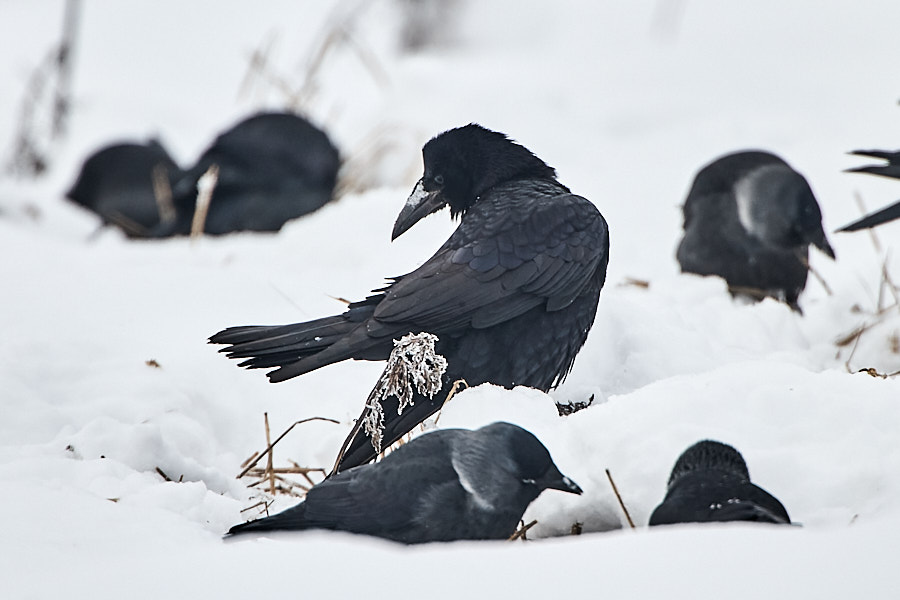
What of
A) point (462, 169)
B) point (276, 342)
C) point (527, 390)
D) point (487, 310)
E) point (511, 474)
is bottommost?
point (511, 474)

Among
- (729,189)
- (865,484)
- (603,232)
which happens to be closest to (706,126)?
(729,189)

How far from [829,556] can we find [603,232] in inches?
82.3

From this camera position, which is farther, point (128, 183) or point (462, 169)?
point (128, 183)

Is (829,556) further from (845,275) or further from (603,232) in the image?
(845,275)

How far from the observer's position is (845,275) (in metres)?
6.09

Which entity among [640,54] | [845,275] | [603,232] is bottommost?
[603,232]

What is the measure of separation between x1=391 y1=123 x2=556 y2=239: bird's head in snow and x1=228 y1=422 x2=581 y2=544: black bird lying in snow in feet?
4.81

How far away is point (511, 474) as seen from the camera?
2666 millimetres

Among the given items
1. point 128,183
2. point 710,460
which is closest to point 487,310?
point 710,460

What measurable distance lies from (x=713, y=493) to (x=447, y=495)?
59 cm

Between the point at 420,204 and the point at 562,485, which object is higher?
the point at 420,204

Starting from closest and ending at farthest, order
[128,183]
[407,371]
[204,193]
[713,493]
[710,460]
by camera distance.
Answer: [713,493], [710,460], [407,371], [204,193], [128,183]

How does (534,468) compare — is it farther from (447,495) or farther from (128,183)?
(128,183)

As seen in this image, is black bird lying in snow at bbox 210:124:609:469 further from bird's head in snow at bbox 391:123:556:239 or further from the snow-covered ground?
the snow-covered ground
